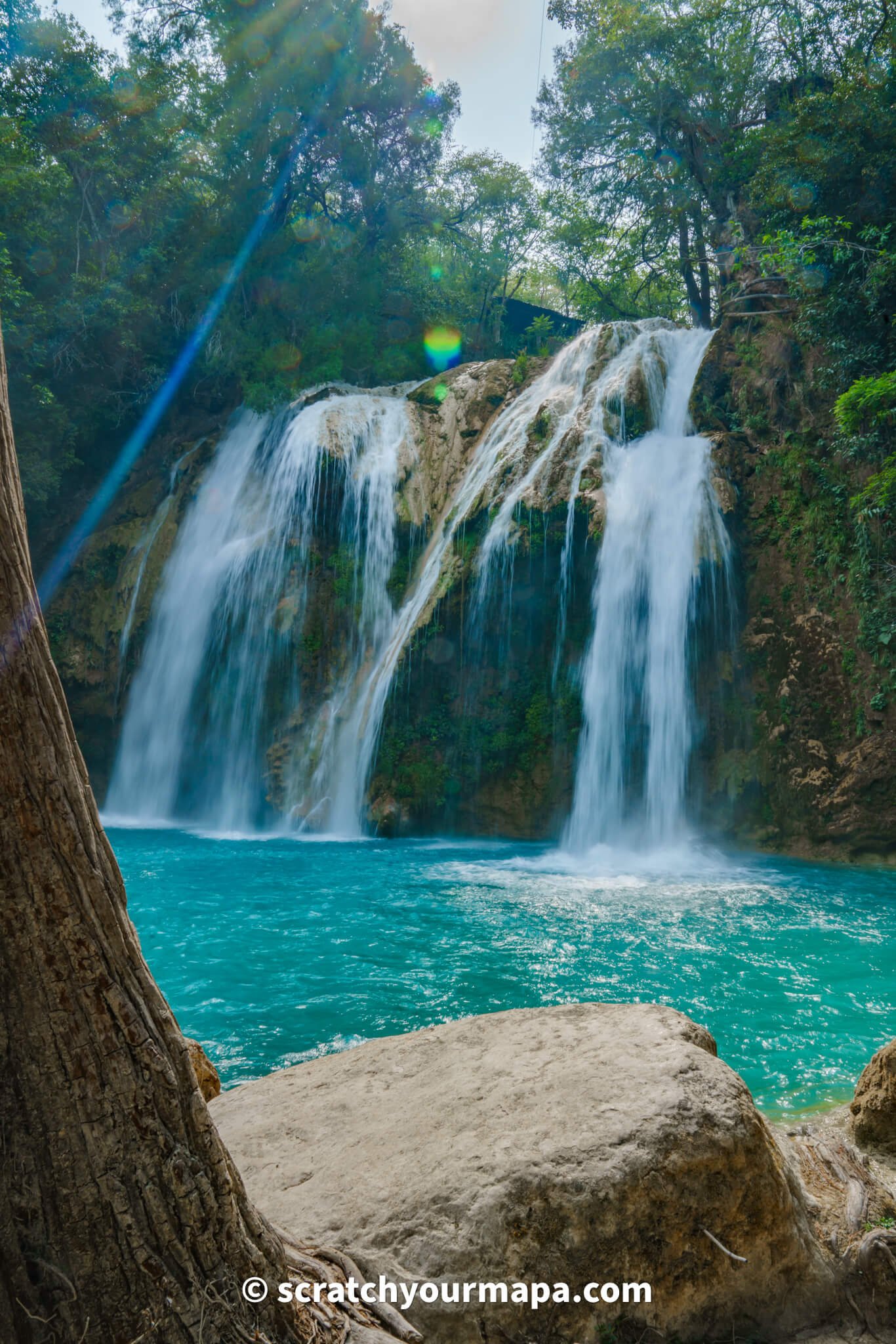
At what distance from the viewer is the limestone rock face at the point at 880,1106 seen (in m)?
3.50

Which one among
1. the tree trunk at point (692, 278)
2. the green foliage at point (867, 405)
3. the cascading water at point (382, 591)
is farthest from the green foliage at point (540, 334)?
the green foliage at point (867, 405)

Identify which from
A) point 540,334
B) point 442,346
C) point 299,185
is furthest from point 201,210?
point 540,334

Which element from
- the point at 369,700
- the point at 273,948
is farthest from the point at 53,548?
the point at 273,948

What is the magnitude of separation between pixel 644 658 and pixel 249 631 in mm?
8105

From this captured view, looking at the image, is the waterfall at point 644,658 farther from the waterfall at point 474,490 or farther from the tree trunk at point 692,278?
the tree trunk at point 692,278

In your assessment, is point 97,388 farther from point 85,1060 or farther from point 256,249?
point 85,1060

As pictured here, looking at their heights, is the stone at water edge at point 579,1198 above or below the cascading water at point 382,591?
below

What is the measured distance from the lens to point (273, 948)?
7367 mm

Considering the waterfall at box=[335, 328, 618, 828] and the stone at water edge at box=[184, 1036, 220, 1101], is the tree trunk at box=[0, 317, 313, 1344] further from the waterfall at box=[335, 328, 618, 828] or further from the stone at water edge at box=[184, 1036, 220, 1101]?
the waterfall at box=[335, 328, 618, 828]

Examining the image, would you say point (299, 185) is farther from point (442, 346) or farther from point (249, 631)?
point (249, 631)

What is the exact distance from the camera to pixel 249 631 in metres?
16.2

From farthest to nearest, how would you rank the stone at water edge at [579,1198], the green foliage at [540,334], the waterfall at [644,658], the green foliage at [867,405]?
the green foliage at [540,334] → the waterfall at [644,658] → the green foliage at [867,405] → the stone at water edge at [579,1198]

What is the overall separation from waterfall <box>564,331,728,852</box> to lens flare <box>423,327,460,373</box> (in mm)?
13278

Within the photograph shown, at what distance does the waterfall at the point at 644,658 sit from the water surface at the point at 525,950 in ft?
3.69
